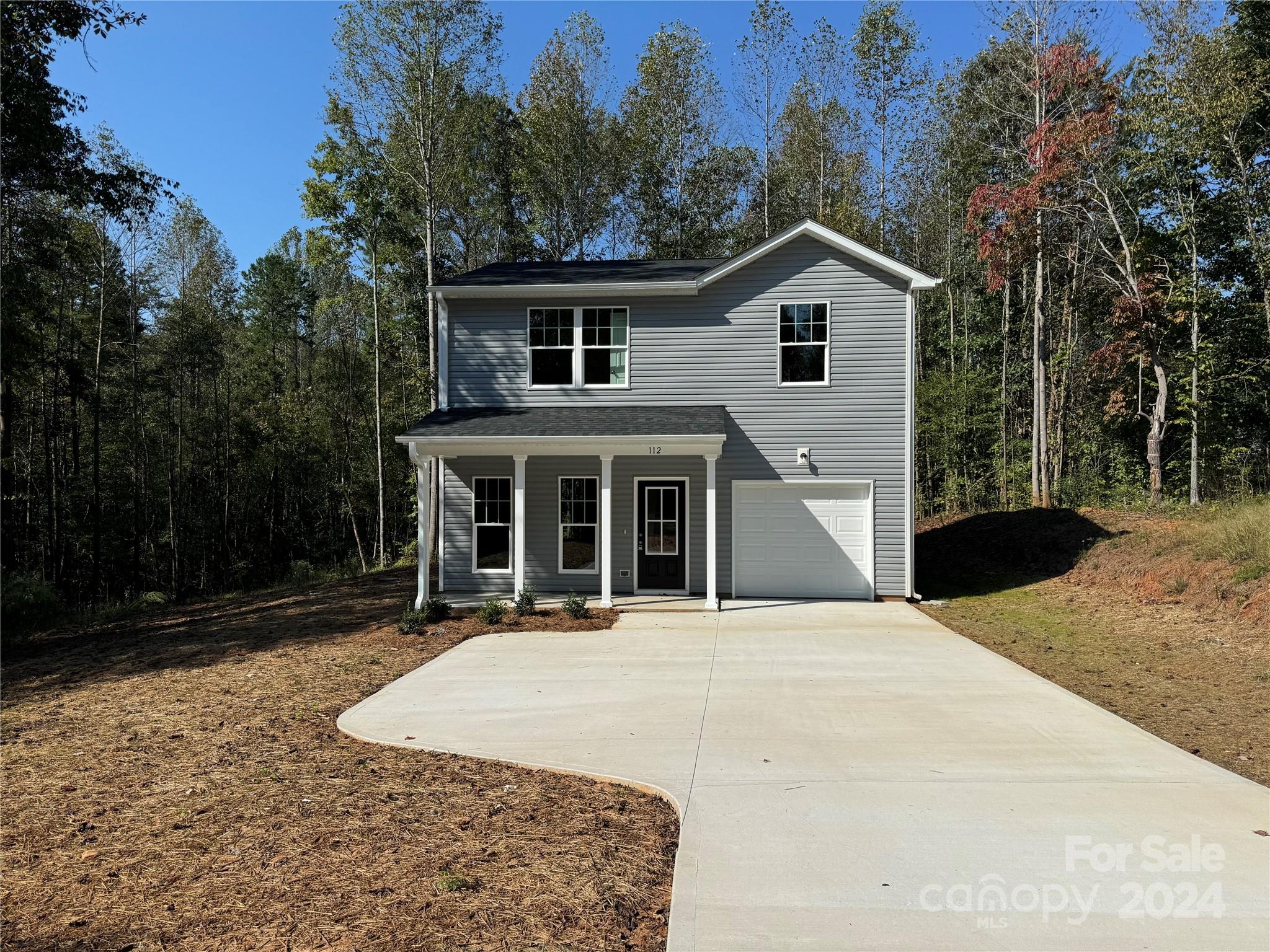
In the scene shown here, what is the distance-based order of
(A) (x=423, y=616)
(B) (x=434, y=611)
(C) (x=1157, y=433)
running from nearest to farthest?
(A) (x=423, y=616)
(B) (x=434, y=611)
(C) (x=1157, y=433)

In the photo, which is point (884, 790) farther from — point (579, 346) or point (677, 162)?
point (677, 162)

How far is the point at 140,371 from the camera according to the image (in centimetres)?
2569

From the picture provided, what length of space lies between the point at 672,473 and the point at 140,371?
2161cm

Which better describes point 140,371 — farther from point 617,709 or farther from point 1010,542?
point 1010,542

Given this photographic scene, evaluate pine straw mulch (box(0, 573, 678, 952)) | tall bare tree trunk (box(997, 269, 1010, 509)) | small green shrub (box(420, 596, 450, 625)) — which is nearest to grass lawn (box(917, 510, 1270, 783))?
tall bare tree trunk (box(997, 269, 1010, 509))

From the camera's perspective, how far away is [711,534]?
488 inches

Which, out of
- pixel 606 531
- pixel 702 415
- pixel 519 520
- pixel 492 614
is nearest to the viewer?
pixel 492 614

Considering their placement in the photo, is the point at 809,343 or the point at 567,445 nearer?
the point at 567,445

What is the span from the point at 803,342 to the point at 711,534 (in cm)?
416

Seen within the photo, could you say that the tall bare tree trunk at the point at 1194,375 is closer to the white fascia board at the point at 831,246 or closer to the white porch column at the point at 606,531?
the white fascia board at the point at 831,246

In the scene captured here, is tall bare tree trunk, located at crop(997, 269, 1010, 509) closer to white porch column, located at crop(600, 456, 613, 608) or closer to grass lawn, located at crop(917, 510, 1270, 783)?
grass lawn, located at crop(917, 510, 1270, 783)

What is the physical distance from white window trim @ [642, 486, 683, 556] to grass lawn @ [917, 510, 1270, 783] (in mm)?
4659

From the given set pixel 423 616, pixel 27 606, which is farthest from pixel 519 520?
pixel 27 606

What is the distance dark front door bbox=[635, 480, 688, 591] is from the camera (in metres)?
13.9
